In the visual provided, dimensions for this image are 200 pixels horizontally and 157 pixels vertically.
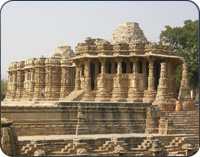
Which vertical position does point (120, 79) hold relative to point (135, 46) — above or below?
below

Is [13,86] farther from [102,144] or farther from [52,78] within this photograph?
[102,144]

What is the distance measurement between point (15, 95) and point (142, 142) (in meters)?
23.2

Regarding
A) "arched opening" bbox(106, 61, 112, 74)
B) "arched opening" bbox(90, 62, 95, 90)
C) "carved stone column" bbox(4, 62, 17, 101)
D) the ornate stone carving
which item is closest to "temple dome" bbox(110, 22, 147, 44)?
"arched opening" bbox(106, 61, 112, 74)

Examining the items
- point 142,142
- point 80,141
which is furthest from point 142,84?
point 80,141

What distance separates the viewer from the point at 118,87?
27891 mm

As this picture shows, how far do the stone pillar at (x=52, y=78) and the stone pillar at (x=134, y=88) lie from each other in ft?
29.7

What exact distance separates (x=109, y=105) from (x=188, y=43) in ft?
75.7

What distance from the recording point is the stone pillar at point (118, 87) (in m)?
27.7

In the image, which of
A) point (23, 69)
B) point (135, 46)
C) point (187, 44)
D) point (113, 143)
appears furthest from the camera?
point (187, 44)

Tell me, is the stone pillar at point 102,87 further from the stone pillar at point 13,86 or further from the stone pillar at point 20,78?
the stone pillar at point 13,86

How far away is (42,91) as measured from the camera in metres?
35.5

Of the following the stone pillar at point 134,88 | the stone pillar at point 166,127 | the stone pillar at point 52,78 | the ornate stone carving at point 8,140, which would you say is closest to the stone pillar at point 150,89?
the stone pillar at point 134,88

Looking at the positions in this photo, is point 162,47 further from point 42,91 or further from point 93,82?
point 42,91

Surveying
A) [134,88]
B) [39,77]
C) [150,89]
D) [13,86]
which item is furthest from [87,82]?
[13,86]
